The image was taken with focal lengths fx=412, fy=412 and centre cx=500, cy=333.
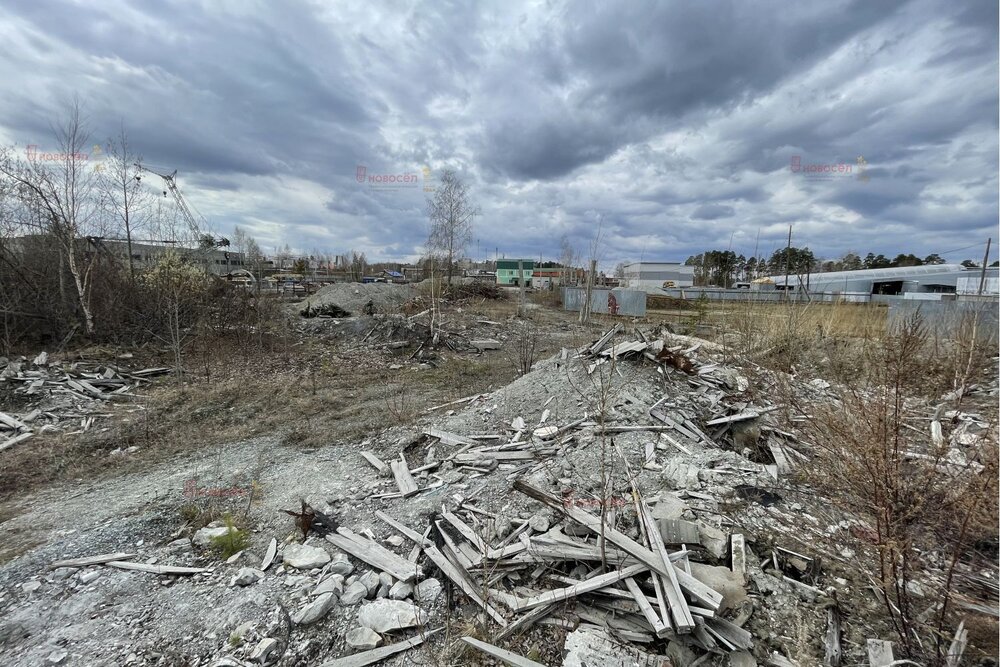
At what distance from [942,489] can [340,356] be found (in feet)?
35.8

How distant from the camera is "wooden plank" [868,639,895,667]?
191cm

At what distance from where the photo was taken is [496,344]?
1291cm

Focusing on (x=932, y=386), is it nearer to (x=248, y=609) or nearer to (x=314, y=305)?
(x=248, y=609)

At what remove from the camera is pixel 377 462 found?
4633 millimetres

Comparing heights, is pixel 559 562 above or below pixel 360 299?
below

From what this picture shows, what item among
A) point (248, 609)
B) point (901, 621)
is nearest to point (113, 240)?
point (248, 609)

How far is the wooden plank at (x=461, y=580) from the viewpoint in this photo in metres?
2.38

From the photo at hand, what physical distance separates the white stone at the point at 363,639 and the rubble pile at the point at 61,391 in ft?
19.9

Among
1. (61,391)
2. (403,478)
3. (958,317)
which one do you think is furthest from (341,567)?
(958,317)

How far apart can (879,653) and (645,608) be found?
1045 millimetres

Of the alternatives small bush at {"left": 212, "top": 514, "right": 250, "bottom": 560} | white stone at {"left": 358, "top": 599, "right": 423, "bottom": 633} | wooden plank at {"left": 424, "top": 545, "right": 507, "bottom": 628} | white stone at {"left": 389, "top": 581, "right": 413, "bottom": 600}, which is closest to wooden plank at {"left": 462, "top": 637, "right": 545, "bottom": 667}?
wooden plank at {"left": 424, "top": 545, "right": 507, "bottom": 628}

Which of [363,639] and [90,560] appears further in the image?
[90,560]

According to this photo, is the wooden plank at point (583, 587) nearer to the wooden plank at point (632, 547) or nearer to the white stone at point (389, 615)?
the wooden plank at point (632, 547)

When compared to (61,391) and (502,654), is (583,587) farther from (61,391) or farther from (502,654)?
(61,391)
